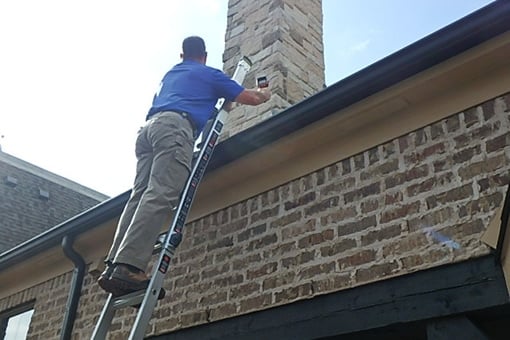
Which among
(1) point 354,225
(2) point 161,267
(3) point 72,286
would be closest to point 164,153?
(2) point 161,267

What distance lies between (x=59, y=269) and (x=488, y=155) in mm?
4207

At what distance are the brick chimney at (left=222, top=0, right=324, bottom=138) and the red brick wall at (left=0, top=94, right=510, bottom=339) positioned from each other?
4.97 ft

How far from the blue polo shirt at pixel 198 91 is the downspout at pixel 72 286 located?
6.95ft

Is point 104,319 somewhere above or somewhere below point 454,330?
above

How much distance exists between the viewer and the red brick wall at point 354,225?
2.88m

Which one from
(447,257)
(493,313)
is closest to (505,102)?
(447,257)

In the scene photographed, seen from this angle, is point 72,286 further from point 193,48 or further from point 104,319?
point 193,48

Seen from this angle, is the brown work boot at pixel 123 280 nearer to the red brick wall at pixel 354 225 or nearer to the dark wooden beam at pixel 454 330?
the red brick wall at pixel 354 225

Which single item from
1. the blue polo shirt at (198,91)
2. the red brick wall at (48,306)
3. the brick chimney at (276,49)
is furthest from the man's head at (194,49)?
the red brick wall at (48,306)

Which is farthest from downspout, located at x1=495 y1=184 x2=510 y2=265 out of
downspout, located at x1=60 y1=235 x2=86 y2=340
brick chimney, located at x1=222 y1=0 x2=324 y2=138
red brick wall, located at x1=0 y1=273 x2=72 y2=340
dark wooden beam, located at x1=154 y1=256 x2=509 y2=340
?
red brick wall, located at x1=0 y1=273 x2=72 y2=340

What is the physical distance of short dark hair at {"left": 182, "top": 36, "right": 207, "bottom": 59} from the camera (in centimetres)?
372

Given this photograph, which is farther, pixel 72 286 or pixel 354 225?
pixel 72 286

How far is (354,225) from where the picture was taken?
328 cm

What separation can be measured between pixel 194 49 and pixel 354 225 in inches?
60.3
